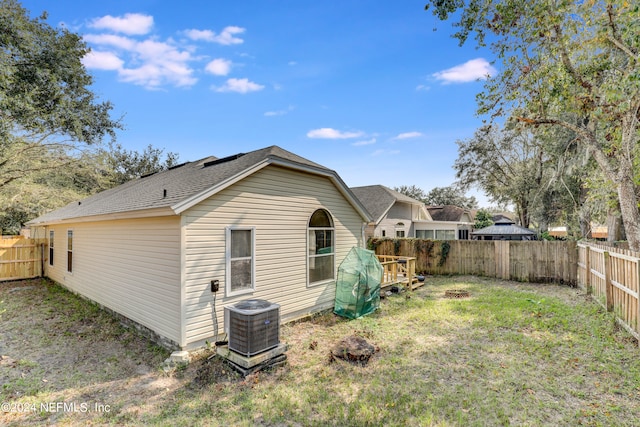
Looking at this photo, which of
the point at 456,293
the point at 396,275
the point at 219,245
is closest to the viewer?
the point at 219,245

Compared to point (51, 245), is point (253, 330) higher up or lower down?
lower down

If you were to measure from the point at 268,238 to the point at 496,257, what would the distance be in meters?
10.1

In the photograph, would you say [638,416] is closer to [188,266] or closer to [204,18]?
[188,266]

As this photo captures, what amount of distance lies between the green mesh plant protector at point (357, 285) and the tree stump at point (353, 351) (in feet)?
6.82

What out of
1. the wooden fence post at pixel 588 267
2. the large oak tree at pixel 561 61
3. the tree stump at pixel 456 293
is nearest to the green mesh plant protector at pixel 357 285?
the tree stump at pixel 456 293

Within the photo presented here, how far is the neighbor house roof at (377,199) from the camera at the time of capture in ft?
59.9

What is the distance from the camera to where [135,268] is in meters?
6.33

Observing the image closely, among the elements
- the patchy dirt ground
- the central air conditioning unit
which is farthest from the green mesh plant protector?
the patchy dirt ground

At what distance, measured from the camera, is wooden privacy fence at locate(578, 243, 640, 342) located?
17.2ft

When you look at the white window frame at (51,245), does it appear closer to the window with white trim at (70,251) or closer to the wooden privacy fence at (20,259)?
the wooden privacy fence at (20,259)

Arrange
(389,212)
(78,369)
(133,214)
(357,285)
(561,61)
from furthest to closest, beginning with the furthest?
(389,212), (561,61), (357,285), (133,214), (78,369)

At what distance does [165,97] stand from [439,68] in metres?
10.3

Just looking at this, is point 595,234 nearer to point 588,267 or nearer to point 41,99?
point 588,267

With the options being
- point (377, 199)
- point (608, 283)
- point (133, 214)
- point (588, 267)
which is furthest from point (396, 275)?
point (377, 199)
